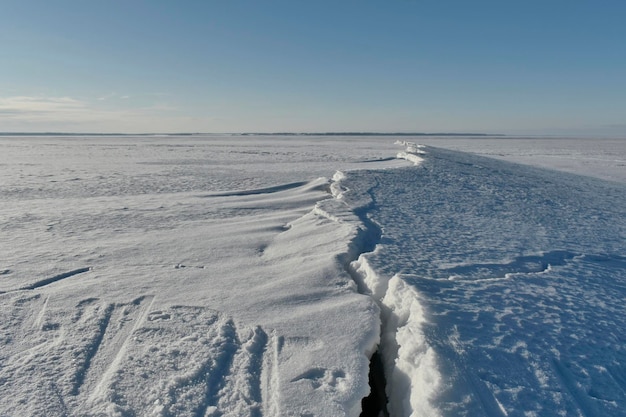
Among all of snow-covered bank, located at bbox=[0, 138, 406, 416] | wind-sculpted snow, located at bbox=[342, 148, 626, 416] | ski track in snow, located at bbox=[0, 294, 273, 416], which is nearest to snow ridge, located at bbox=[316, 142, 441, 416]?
wind-sculpted snow, located at bbox=[342, 148, 626, 416]

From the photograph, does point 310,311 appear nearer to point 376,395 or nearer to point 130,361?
point 376,395

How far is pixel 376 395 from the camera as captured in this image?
9.82ft

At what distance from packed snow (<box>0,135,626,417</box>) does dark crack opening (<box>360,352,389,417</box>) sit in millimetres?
59

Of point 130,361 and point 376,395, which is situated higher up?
point 130,361

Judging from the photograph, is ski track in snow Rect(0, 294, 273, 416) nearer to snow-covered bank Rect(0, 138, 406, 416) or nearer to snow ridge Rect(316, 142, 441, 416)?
snow-covered bank Rect(0, 138, 406, 416)

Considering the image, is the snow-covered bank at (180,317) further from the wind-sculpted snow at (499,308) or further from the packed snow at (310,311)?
the wind-sculpted snow at (499,308)

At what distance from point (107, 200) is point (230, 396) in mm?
6617

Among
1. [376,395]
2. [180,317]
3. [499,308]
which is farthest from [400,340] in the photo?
[180,317]

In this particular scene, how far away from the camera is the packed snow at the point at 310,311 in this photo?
97.4 inches

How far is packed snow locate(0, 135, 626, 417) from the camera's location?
8.12 ft

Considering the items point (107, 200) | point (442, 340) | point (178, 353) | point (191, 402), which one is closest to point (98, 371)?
point (178, 353)

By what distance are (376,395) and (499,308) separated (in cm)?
128

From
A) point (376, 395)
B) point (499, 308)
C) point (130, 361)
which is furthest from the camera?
point (499, 308)

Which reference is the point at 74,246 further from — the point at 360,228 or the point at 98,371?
the point at 360,228
